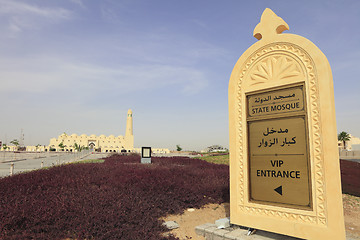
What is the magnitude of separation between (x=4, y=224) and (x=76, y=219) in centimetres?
108

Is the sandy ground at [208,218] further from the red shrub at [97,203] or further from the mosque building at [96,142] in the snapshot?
the mosque building at [96,142]

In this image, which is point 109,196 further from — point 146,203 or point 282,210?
point 282,210

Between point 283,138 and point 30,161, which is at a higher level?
point 283,138

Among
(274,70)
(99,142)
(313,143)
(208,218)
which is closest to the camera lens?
(313,143)

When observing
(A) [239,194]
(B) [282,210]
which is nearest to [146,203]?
(A) [239,194]

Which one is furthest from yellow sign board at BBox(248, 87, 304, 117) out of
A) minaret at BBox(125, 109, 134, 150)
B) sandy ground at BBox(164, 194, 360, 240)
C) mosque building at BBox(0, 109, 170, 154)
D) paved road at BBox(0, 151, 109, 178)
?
minaret at BBox(125, 109, 134, 150)

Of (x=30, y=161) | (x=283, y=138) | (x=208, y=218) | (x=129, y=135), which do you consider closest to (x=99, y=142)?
(x=129, y=135)

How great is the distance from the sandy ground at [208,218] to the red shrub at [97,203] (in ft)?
0.85

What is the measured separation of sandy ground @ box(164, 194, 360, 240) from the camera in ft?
15.1

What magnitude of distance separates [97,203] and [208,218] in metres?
2.64

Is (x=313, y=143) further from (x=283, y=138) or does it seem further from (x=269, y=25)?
(x=269, y=25)

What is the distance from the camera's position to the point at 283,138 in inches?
157

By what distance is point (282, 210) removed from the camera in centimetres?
380

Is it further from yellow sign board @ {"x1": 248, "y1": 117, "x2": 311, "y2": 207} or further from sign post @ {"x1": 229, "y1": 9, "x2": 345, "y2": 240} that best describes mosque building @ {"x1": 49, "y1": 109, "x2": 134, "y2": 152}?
yellow sign board @ {"x1": 248, "y1": 117, "x2": 311, "y2": 207}
